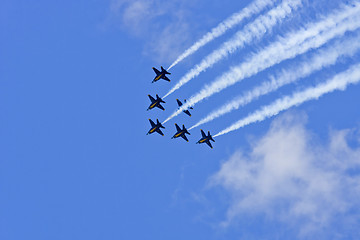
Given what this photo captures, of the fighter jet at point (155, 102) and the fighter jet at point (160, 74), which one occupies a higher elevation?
the fighter jet at point (160, 74)

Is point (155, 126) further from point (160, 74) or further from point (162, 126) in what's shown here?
point (160, 74)

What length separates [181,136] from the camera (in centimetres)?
5922

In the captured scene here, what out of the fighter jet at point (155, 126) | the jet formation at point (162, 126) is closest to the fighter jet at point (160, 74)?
the jet formation at point (162, 126)

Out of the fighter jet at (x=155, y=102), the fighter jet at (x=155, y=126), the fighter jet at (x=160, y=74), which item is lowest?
the fighter jet at (x=155, y=126)

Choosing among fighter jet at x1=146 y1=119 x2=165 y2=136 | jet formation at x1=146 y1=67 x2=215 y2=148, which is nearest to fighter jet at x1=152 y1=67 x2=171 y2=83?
jet formation at x1=146 y1=67 x2=215 y2=148

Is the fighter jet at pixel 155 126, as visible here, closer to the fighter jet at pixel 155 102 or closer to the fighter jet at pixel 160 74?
the fighter jet at pixel 155 102

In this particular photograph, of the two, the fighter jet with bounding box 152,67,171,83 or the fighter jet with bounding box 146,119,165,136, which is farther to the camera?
the fighter jet with bounding box 146,119,165,136

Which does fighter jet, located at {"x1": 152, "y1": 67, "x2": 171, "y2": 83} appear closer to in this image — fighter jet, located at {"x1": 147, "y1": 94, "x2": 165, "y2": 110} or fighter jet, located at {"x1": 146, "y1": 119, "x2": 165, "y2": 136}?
fighter jet, located at {"x1": 147, "y1": 94, "x2": 165, "y2": 110}

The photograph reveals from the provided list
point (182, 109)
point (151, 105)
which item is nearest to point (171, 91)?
point (182, 109)

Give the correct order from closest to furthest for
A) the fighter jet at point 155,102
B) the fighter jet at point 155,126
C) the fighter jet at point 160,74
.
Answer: the fighter jet at point 160,74 < the fighter jet at point 155,102 < the fighter jet at point 155,126

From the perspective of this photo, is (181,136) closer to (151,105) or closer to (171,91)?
(151,105)

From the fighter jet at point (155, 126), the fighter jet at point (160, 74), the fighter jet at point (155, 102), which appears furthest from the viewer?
the fighter jet at point (155, 126)

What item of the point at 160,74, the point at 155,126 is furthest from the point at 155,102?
the point at 160,74

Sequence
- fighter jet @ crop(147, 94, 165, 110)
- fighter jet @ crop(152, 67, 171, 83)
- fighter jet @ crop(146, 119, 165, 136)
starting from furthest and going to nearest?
fighter jet @ crop(146, 119, 165, 136), fighter jet @ crop(147, 94, 165, 110), fighter jet @ crop(152, 67, 171, 83)
